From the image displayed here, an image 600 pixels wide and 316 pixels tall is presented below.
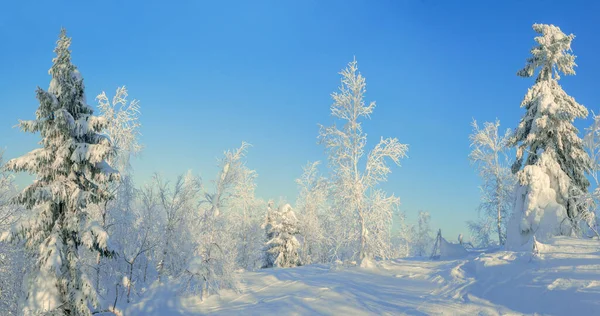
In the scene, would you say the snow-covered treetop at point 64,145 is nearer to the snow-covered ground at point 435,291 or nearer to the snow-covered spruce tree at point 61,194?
the snow-covered spruce tree at point 61,194

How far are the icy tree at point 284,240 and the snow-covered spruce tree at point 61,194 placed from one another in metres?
25.4

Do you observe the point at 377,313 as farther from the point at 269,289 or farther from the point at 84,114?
the point at 84,114

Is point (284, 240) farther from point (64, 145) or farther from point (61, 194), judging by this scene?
point (64, 145)

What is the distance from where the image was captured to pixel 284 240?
3738 cm

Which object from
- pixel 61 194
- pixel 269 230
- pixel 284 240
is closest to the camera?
pixel 61 194

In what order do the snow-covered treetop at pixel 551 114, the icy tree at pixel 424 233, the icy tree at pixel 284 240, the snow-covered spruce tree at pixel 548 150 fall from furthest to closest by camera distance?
the icy tree at pixel 424 233
the icy tree at pixel 284 240
the snow-covered treetop at pixel 551 114
the snow-covered spruce tree at pixel 548 150

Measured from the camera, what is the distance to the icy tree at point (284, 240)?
3684cm

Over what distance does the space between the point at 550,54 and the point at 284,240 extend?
83.8 feet

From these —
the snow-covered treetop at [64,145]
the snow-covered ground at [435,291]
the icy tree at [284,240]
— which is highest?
the snow-covered treetop at [64,145]

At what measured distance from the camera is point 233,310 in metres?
16.2

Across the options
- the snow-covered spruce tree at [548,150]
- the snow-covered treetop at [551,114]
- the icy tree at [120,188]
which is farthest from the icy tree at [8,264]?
the snow-covered treetop at [551,114]

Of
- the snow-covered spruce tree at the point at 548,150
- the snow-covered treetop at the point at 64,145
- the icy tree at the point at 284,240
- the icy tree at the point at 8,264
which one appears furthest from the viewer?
the icy tree at the point at 284,240

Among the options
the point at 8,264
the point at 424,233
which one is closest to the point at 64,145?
the point at 8,264

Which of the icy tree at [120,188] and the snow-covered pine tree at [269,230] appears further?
the snow-covered pine tree at [269,230]
